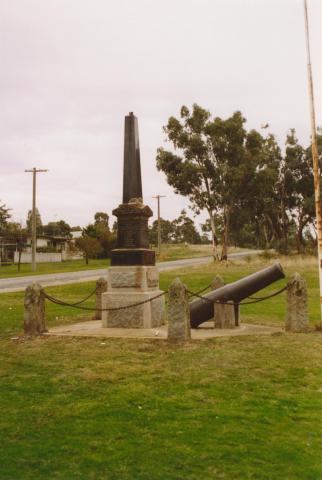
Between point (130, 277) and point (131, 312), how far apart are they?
687 millimetres

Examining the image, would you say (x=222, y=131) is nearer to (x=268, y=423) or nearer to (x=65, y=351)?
(x=65, y=351)

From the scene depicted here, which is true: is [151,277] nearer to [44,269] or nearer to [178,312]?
[178,312]

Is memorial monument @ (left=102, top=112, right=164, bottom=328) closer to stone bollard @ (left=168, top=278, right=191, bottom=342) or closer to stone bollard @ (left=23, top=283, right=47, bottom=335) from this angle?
stone bollard @ (left=23, top=283, right=47, bottom=335)

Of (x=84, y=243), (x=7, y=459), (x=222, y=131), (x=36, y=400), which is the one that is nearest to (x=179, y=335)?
(x=36, y=400)

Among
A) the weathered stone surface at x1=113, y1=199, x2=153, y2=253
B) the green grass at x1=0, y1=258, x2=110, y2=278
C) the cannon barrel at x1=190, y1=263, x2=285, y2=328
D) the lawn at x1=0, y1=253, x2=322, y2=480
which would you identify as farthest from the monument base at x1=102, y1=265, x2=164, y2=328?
the green grass at x1=0, y1=258, x2=110, y2=278

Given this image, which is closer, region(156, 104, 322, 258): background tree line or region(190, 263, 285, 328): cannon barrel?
region(190, 263, 285, 328): cannon barrel

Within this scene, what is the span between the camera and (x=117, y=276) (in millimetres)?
9773

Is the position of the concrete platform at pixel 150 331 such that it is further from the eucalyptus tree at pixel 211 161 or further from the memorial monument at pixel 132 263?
the eucalyptus tree at pixel 211 161

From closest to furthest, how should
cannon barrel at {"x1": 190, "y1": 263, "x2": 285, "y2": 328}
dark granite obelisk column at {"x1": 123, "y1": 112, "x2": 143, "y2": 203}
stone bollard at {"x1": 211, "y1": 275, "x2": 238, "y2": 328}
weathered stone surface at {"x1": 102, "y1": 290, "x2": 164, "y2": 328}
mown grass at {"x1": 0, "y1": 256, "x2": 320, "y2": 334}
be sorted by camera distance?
cannon barrel at {"x1": 190, "y1": 263, "x2": 285, "y2": 328}
weathered stone surface at {"x1": 102, "y1": 290, "x2": 164, "y2": 328}
stone bollard at {"x1": 211, "y1": 275, "x2": 238, "y2": 328}
dark granite obelisk column at {"x1": 123, "y1": 112, "x2": 143, "y2": 203}
mown grass at {"x1": 0, "y1": 256, "x2": 320, "y2": 334}

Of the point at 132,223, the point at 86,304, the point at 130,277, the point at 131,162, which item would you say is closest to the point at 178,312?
the point at 130,277

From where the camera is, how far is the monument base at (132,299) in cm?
945

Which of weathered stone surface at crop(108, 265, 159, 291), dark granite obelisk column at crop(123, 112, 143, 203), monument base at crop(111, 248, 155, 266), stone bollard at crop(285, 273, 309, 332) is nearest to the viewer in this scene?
stone bollard at crop(285, 273, 309, 332)

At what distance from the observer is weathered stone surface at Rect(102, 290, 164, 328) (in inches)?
372

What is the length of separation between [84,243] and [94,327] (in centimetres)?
3615
